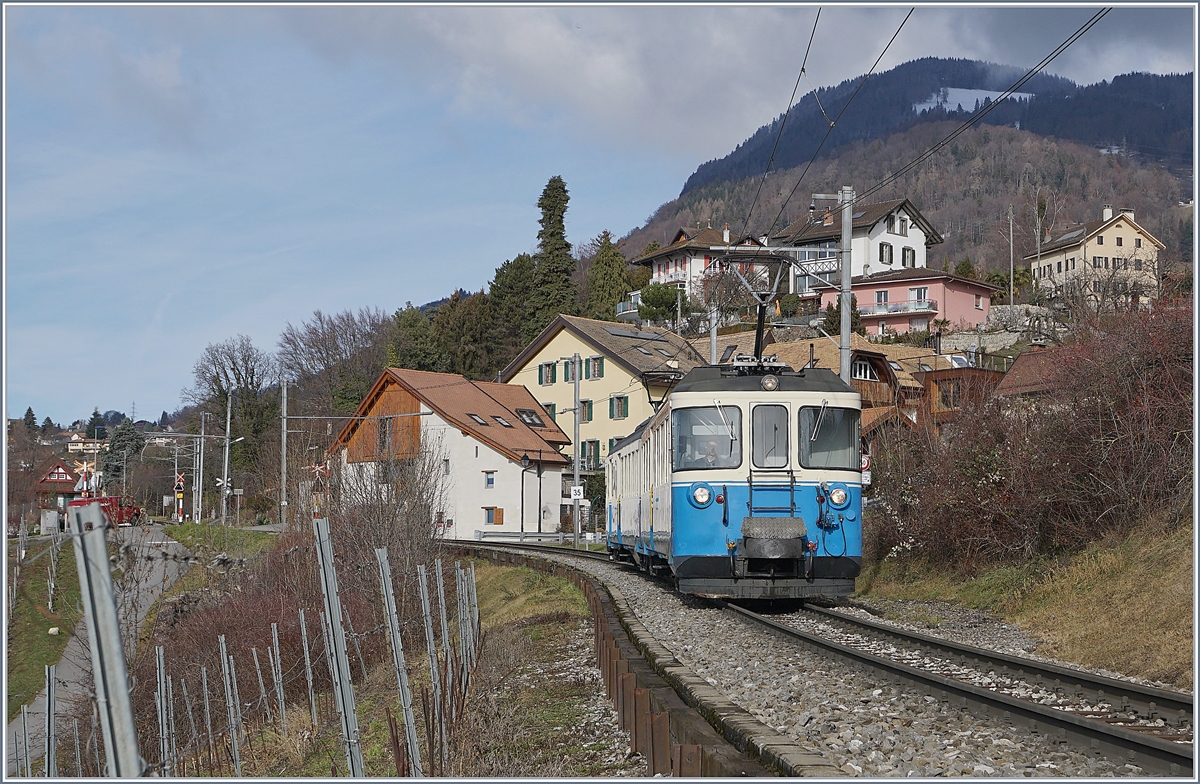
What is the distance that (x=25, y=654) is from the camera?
31734 millimetres

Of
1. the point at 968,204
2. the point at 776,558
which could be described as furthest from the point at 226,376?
the point at 968,204

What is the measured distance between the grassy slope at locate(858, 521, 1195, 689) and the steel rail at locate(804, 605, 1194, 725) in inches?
38.4

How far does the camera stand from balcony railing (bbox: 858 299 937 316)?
73938mm

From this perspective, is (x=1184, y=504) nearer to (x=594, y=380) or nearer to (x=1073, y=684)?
(x=1073, y=684)

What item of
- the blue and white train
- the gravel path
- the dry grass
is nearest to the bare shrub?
the dry grass

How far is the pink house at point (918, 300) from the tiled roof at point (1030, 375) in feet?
162

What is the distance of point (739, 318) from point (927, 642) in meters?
67.1

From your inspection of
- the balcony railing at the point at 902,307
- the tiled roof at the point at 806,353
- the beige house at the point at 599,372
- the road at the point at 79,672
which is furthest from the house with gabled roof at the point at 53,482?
the balcony railing at the point at 902,307

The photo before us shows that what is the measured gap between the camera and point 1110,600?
12.2m

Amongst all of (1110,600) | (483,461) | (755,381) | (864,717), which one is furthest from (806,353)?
(864,717)

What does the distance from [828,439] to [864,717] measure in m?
7.21

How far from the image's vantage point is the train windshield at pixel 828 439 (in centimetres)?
1444

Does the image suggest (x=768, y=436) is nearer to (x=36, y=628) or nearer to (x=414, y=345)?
(x=36, y=628)

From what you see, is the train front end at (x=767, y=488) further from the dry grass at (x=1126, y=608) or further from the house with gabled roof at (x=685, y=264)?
the house with gabled roof at (x=685, y=264)
